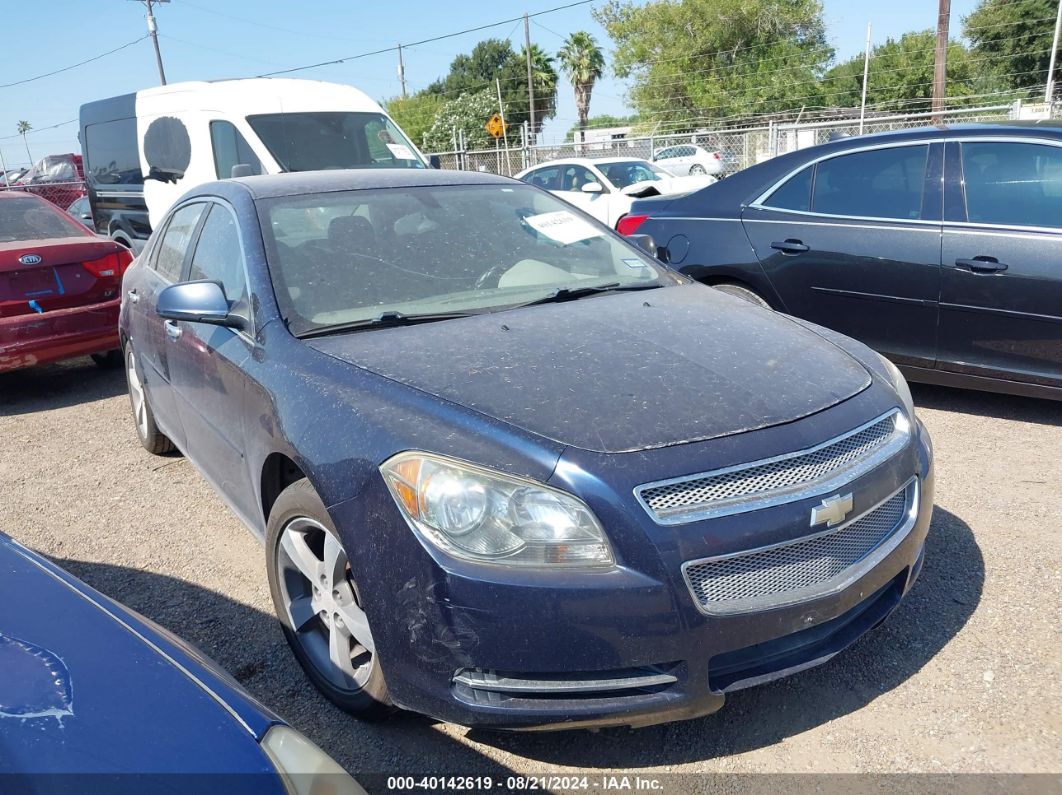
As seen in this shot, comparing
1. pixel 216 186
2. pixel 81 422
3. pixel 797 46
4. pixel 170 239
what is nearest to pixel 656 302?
pixel 216 186

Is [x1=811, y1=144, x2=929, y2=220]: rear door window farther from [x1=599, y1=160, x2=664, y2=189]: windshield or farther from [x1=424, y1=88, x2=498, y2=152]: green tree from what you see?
[x1=424, y1=88, x2=498, y2=152]: green tree

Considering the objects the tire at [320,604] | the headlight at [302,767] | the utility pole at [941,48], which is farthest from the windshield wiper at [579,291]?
the utility pole at [941,48]

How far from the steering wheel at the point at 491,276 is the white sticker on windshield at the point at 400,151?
6464 mm

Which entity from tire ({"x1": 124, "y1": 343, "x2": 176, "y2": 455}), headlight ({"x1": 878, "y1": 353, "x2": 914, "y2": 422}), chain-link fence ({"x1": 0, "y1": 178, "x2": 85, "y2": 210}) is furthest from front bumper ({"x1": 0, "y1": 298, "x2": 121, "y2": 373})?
chain-link fence ({"x1": 0, "y1": 178, "x2": 85, "y2": 210})

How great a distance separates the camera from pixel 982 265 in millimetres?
4582

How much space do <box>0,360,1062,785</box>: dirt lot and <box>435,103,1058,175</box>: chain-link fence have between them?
11.6 meters

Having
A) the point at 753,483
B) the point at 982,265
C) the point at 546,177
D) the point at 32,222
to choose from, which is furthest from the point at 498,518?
the point at 546,177

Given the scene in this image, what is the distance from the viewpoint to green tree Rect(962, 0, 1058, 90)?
40.6m

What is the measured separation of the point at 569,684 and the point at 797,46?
160 ft

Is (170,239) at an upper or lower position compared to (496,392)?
upper

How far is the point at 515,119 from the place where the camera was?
213ft

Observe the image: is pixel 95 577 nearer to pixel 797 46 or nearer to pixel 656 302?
pixel 656 302

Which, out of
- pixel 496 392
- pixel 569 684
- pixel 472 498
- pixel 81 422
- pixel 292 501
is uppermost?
pixel 496 392

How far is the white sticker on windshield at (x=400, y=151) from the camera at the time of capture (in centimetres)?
939
